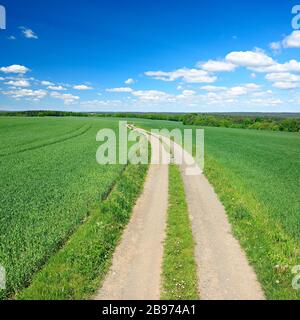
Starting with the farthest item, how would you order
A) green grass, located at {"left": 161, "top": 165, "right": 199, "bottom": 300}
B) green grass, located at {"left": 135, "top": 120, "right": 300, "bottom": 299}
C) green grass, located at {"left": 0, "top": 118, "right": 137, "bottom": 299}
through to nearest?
green grass, located at {"left": 0, "top": 118, "right": 137, "bottom": 299} → green grass, located at {"left": 135, "top": 120, "right": 300, "bottom": 299} → green grass, located at {"left": 161, "top": 165, "right": 199, "bottom": 300}

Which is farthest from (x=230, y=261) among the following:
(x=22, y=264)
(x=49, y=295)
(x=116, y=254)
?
(x=22, y=264)

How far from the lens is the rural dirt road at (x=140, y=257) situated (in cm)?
882

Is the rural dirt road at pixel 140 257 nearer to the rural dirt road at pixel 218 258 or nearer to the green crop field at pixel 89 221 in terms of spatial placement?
the green crop field at pixel 89 221

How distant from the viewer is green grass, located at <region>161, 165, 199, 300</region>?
345 inches

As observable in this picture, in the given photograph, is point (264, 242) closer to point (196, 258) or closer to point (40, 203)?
point (196, 258)

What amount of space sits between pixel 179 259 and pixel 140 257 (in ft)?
4.40

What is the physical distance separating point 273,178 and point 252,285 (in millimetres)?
15523

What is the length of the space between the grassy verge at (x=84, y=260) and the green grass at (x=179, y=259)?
6.49ft

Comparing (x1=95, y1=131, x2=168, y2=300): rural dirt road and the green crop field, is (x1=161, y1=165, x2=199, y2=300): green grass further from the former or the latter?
the green crop field

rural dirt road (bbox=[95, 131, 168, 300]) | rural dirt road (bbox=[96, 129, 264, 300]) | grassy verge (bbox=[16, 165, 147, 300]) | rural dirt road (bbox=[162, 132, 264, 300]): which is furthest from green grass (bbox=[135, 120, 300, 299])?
grassy verge (bbox=[16, 165, 147, 300])

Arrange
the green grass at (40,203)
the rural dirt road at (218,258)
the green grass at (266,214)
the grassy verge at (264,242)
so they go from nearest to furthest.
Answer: the rural dirt road at (218,258) < the grassy verge at (264,242) < the green grass at (266,214) < the green grass at (40,203)

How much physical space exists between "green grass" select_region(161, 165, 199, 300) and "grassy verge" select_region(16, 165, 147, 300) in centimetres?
198

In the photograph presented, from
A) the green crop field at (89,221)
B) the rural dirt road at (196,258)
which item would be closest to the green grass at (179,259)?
the rural dirt road at (196,258)
